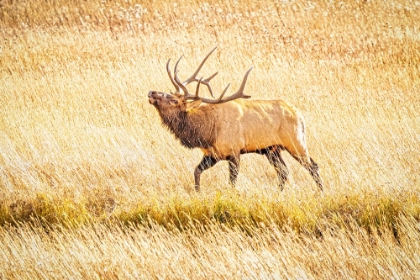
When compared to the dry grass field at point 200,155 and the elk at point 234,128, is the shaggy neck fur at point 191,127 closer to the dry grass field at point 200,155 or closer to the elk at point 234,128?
the elk at point 234,128

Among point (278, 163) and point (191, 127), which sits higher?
point (191, 127)

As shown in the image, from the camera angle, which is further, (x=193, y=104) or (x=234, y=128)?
(x=193, y=104)

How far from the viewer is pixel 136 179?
7.72 m

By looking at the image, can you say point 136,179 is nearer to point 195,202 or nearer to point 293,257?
point 195,202

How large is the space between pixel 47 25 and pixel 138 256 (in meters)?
14.1

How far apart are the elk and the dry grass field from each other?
0.34 metres

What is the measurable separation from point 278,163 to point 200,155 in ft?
4.77

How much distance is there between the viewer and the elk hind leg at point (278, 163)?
759cm

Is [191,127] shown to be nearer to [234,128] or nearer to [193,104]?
[193,104]

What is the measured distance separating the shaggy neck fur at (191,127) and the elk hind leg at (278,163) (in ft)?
2.56

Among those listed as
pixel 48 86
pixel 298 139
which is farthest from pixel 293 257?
pixel 48 86

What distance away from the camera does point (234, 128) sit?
732cm

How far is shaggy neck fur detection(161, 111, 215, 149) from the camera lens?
743 centimetres

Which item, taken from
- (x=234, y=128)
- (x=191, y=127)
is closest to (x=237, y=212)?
(x=234, y=128)
